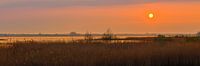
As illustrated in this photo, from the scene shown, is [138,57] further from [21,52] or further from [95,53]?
[21,52]

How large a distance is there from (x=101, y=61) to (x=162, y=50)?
4.50 m

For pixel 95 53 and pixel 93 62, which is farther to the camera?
pixel 95 53

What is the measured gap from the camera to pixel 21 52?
2667 cm

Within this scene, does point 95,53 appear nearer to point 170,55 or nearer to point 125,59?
point 125,59

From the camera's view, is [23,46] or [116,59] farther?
[23,46]

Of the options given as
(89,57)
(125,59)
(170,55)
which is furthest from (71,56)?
(170,55)

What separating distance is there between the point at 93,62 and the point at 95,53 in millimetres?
1844

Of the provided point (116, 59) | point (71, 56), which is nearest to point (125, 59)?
point (116, 59)

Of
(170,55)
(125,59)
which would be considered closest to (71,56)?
(125,59)

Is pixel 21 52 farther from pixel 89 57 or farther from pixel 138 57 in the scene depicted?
pixel 138 57

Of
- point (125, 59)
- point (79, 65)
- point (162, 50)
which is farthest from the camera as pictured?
point (162, 50)

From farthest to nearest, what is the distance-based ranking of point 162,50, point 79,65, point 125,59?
point 162,50, point 125,59, point 79,65

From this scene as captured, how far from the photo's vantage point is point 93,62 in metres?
24.5

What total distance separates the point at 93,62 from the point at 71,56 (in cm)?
125
